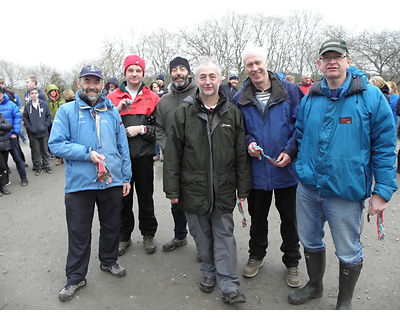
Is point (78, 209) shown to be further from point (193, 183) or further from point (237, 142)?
point (237, 142)

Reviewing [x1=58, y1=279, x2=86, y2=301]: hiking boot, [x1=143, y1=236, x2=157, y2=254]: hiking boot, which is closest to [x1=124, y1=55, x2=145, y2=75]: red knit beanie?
[x1=143, y1=236, x2=157, y2=254]: hiking boot

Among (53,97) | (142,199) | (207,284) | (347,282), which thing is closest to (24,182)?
(53,97)

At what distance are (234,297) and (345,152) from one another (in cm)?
162

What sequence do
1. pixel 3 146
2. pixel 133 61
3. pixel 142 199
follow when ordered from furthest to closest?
pixel 3 146 < pixel 142 199 < pixel 133 61

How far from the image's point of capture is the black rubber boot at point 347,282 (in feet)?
7.79

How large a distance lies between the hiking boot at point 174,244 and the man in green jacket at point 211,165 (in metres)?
1.07

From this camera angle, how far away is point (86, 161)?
9.19 feet

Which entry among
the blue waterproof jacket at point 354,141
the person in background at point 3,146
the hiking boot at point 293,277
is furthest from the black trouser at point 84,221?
the person in background at point 3,146

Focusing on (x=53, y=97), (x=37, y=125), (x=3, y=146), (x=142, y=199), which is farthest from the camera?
(x=53, y=97)

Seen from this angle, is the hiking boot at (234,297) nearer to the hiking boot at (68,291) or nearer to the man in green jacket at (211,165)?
the man in green jacket at (211,165)

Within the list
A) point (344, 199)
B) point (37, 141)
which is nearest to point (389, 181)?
point (344, 199)

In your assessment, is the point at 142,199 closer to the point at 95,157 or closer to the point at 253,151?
the point at 95,157

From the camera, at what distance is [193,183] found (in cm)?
271

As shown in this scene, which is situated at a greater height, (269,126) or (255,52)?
(255,52)
